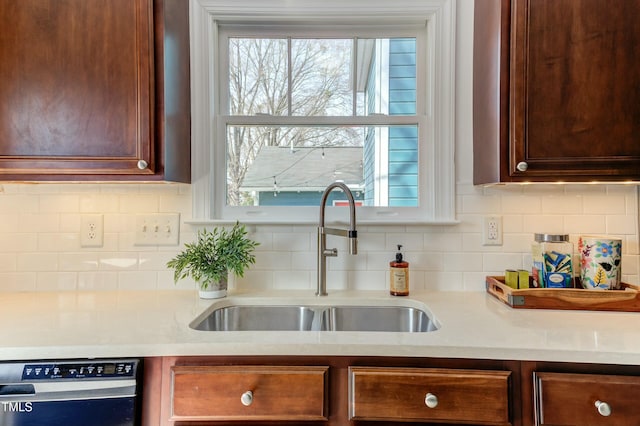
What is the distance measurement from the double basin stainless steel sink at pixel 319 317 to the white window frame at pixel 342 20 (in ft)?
1.21

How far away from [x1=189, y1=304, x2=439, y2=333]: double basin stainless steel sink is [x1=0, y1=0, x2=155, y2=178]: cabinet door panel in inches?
28.8

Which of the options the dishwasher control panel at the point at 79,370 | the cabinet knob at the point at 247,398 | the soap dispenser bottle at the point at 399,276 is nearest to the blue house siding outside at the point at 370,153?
the soap dispenser bottle at the point at 399,276

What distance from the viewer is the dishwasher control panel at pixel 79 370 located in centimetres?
Answer: 85

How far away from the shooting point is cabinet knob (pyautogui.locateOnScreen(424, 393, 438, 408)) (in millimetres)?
852

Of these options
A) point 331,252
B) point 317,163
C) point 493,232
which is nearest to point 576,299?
point 493,232

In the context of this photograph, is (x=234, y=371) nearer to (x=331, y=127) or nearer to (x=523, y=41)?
(x=331, y=127)

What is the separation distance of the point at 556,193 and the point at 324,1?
129cm

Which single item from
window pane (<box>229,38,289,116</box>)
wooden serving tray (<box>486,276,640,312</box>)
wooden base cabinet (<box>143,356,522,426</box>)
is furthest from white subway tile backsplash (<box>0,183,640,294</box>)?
wooden base cabinet (<box>143,356,522,426</box>)

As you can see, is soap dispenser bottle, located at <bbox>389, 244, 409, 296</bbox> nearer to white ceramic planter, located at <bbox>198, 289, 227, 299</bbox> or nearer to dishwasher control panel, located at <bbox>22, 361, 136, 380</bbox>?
white ceramic planter, located at <bbox>198, 289, 227, 299</bbox>

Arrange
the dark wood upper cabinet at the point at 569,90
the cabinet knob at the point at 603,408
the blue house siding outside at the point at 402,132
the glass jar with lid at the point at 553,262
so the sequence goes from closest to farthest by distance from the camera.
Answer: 1. the cabinet knob at the point at 603,408
2. the dark wood upper cabinet at the point at 569,90
3. the glass jar with lid at the point at 553,262
4. the blue house siding outside at the point at 402,132

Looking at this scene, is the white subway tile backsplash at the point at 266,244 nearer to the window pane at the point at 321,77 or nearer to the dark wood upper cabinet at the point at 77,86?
the dark wood upper cabinet at the point at 77,86

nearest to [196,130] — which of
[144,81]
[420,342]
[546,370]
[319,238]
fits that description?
[144,81]

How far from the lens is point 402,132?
1.56 metres

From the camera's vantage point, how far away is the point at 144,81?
1.17 meters
